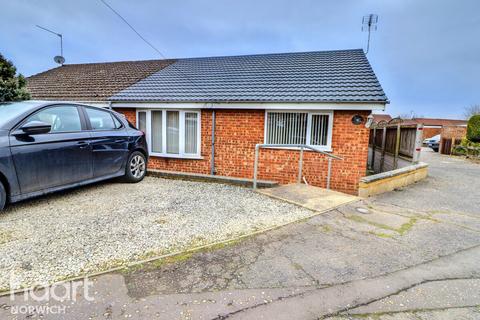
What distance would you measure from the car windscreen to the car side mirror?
0.20 meters

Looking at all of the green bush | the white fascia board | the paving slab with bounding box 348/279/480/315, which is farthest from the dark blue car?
the green bush

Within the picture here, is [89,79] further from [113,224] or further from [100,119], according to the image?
[113,224]

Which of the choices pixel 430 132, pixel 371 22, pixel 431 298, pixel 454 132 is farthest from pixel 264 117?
pixel 430 132

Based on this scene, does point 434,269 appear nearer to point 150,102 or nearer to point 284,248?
point 284,248

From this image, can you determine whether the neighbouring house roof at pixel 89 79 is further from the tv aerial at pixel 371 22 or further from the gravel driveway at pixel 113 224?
the tv aerial at pixel 371 22

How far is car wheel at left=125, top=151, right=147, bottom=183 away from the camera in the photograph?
19.7 feet

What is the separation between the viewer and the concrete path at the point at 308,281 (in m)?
2.17

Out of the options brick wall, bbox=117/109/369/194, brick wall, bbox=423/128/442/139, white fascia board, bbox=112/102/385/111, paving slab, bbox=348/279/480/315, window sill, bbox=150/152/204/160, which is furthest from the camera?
brick wall, bbox=423/128/442/139

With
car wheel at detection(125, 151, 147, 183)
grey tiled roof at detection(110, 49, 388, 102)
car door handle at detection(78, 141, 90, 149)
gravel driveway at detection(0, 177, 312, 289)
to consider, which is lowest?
gravel driveway at detection(0, 177, 312, 289)

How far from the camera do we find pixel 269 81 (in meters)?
8.61

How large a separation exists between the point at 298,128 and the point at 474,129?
60.0 ft

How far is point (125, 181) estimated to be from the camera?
6.14 m

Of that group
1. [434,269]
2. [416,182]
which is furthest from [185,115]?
[416,182]

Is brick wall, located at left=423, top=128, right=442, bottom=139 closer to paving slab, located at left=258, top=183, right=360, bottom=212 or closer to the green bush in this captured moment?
the green bush
